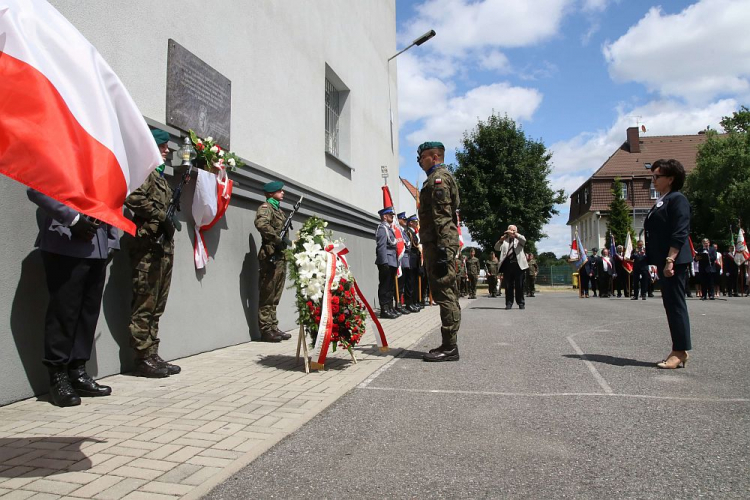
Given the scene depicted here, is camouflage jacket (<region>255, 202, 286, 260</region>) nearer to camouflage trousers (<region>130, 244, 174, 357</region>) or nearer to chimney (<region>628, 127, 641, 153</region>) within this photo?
camouflage trousers (<region>130, 244, 174, 357</region>)

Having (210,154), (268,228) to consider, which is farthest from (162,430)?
(268,228)

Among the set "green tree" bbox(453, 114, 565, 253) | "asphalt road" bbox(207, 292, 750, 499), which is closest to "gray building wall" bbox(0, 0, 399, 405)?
"asphalt road" bbox(207, 292, 750, 499)

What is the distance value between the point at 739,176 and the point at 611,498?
163 feet

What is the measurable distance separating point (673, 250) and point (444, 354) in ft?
8.52

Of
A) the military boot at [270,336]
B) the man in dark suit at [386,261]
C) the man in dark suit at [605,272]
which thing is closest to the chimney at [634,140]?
the man in dark suit at [605,272]

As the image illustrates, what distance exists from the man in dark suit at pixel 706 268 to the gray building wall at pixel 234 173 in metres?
13.0

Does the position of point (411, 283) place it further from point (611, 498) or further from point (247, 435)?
point (611, 498)

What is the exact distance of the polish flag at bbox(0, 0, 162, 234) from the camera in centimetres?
243

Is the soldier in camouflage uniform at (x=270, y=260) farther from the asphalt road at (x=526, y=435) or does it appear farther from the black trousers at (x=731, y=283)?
the black trousers at (x=731, y=283)

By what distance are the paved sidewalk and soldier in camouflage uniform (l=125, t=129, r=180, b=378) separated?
0.73ft

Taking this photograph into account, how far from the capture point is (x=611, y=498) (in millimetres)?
2699

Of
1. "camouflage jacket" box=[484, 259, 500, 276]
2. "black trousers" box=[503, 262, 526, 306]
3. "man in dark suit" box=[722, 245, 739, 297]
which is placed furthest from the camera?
"camouflage jacket" box=[484, 259, 500, 276]

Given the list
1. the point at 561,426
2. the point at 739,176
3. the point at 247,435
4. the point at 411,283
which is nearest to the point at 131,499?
the point at 247,435

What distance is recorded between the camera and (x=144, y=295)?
5523 millimetres
